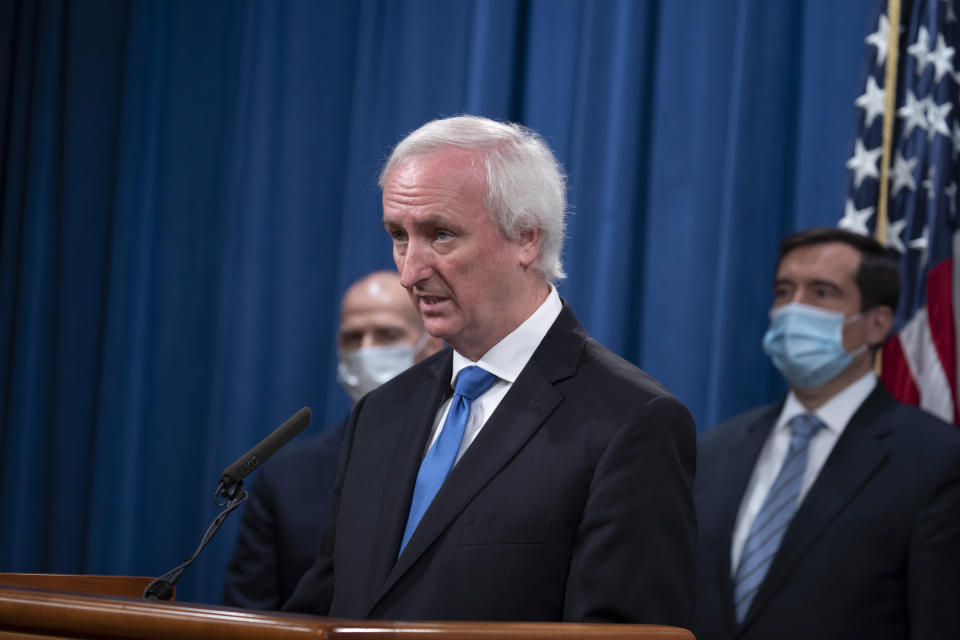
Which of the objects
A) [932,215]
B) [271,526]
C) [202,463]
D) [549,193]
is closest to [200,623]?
[549,193]

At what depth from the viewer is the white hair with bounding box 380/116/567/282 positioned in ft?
5.80

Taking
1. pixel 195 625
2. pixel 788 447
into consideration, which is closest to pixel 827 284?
pixel 788 447

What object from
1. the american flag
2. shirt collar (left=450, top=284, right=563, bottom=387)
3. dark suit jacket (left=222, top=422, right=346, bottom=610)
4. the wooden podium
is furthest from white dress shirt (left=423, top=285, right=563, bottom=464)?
the american flag

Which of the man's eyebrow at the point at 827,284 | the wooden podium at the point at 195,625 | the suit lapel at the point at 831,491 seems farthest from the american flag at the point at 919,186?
the wooden podium at the point at 195,625

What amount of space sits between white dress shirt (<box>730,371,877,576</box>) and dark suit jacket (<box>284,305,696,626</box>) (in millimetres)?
1426

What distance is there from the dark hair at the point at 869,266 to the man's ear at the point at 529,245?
5.39 feet

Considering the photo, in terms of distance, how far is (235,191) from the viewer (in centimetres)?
448

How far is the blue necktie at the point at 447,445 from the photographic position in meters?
1.70

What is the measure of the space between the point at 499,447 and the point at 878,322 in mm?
1976

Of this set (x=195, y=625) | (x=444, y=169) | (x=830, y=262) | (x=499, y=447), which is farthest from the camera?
(x=830, y=262)

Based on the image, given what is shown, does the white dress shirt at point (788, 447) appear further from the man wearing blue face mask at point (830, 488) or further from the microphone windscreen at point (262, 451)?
the microphone windscreen at point (262, 451)

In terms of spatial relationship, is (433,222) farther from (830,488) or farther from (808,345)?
(808,345)

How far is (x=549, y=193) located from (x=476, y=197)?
178 mm

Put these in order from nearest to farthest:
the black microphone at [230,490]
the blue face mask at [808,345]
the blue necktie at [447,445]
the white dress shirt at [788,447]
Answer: the black microphone at [230,490] < the blue necktie at [447,445] < the white dress shirt at [788,447] < the blue face mask at [808,345]
